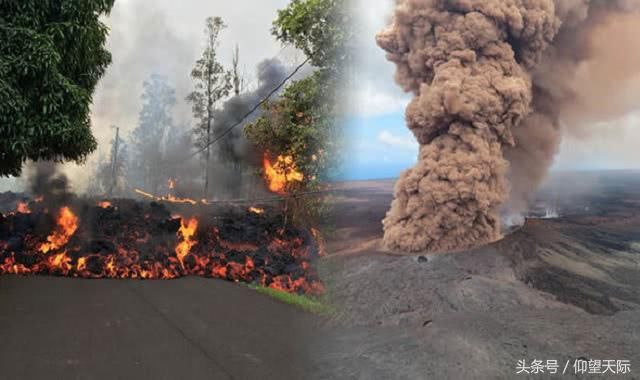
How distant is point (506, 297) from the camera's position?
6.59 metres

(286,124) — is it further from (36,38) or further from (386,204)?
(36,38)

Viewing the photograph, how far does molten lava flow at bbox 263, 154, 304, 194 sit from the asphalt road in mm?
4280

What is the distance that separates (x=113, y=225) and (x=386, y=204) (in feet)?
29.4

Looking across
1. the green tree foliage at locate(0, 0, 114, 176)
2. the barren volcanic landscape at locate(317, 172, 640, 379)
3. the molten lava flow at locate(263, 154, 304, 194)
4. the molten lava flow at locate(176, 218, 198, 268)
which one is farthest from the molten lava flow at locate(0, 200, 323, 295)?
the green tree foliage at locate(0, 0, 114, 176)

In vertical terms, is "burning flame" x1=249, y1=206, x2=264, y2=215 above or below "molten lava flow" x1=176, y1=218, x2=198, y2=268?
above

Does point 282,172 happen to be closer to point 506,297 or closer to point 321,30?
point 321,30

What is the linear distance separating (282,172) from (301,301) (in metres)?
6.32

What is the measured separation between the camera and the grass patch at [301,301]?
7660 mm

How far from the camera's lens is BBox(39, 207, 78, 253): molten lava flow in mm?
11600

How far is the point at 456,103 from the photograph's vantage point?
32.4ft

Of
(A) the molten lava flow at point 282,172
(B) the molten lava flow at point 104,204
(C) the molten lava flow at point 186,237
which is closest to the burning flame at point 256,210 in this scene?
(A) the molten lava flow at point 282,172

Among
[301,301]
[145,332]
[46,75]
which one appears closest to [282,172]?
[301,301]

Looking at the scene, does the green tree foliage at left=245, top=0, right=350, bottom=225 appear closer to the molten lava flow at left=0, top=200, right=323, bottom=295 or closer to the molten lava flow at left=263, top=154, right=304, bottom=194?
the molten lava flow at left=263, top=154, right=304, bottom=194

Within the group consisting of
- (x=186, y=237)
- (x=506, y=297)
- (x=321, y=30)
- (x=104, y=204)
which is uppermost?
(x=321, y=30)
